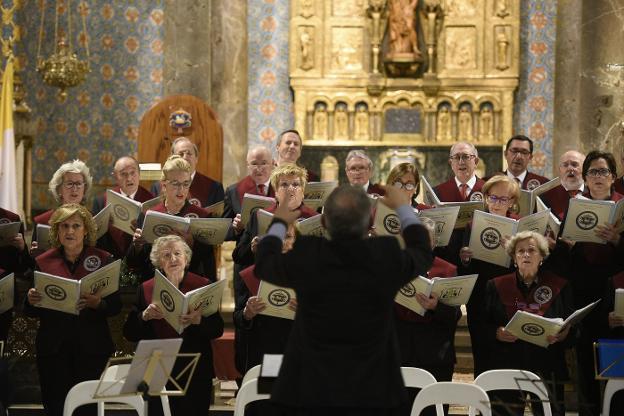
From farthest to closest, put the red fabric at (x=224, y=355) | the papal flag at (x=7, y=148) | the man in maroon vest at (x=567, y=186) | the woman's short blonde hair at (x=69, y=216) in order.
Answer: the papal flag at (x=7, y=148) → the red fabric at (x=224, y=355) → the man in maroon vest at (x=567, y=186) → the woman's short blonde hair at (x=69, y=216)

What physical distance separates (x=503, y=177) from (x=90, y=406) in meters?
2.41

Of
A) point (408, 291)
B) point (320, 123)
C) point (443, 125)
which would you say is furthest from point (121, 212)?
point (443, 125)

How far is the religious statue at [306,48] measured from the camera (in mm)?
10336

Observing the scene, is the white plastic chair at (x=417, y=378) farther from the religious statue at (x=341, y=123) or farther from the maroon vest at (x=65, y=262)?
the religious statue at (x=341, y=123)

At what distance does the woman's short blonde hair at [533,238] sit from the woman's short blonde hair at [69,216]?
2081 millimetres

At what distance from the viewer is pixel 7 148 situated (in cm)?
851

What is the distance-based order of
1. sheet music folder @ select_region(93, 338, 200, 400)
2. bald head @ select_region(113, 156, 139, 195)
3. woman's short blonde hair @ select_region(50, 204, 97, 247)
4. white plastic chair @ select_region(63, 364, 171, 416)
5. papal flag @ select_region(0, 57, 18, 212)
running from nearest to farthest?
sheet music folder @ select_region(93, 338, 200, 400) → white plastic chair @ select_region(63, 364, 171, 416) → woman's short blonde hair @ select_region(50, 204, 97, 247) → bald head @ select_region(113, 156, 139, 195) → papal flag @ select_region(0, 57, 18, 212)

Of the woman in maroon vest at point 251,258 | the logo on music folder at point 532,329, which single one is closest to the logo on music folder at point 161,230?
the woman in maroon vest at point 251,258

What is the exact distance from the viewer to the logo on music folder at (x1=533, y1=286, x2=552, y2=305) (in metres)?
5.11

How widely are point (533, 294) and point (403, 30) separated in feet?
17.9

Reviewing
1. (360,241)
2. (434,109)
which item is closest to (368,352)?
(360,241)

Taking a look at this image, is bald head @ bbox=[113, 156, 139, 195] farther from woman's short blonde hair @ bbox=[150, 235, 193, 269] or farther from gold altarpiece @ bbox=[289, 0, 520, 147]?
gold altarpiece @ bbox=[289, 0, 520, 147]

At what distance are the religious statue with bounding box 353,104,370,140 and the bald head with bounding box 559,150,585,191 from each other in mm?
4336

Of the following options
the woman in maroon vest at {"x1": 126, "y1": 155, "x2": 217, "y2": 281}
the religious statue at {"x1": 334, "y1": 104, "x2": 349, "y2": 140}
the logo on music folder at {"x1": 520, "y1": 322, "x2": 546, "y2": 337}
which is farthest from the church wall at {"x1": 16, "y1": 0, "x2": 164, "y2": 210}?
the logo on music folder at {"x1": 520, "y1": 322, "x2": 546, "y2": 337}
